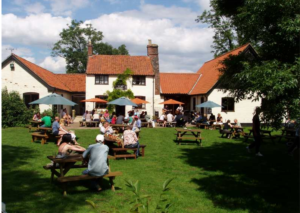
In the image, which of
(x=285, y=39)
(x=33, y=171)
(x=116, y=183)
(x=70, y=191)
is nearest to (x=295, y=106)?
(x=285, y=39)

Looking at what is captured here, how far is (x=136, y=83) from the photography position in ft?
99.2

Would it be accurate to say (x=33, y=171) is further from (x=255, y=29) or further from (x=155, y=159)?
(x=255, y=29)

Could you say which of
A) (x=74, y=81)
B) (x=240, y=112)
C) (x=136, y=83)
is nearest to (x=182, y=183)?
(x=240, y=112)

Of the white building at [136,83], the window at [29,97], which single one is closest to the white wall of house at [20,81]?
the white building at [136,83]

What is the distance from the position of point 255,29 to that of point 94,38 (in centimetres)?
5127

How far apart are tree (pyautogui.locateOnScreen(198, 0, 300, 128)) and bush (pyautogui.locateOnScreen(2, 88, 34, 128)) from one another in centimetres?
1976

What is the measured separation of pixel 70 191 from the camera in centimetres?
645

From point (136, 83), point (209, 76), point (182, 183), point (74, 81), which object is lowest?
point (182, 183)

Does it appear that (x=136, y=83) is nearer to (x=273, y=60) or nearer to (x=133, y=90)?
(x=133, y=90)

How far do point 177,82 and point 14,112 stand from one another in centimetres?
1748

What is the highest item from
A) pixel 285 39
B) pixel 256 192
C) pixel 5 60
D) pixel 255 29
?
pixel 5 60

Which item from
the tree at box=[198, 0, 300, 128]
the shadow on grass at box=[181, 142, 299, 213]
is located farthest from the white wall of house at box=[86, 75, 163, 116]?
the tree at box=[198, 0, 300, 128]

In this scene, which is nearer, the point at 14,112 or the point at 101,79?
the point at 14,112

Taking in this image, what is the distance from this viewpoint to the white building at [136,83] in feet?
87.4
